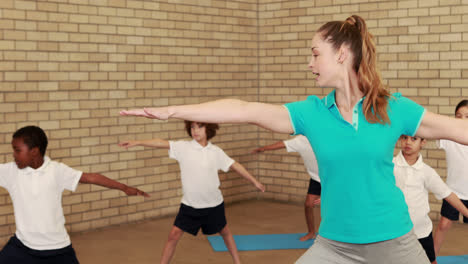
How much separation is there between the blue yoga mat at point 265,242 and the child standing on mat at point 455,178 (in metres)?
1.47

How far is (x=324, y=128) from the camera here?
9.21 ft

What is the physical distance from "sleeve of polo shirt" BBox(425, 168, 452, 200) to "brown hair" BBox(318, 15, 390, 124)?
2207 mm

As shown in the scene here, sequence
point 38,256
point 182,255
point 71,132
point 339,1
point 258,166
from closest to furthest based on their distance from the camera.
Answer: point 38,256
point 182,255
point 71,132
point 339,1
point 258,166

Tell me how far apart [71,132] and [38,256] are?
3269 millimetres

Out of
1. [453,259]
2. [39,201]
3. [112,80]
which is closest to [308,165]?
[453,259]

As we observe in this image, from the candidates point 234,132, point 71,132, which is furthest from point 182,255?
point 234,132

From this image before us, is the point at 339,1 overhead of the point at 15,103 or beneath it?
overhead

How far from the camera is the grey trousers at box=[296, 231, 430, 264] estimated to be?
9.04 ft

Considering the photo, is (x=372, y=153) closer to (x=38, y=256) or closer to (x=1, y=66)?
(x=38, y=256)

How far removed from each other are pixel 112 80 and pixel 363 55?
5.31 metres

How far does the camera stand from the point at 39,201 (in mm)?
4316

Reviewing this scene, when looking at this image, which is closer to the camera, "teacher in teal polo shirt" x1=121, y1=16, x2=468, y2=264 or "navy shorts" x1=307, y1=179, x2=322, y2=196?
"teacher in teal polo shirt" x1=121, y1=16, x2=468, y2=264

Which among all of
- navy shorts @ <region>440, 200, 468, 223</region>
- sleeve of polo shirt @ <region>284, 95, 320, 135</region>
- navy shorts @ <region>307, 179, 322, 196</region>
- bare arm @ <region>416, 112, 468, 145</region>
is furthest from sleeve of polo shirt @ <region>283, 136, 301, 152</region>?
bare arm @ <region>416, 112, 468, 145</region>

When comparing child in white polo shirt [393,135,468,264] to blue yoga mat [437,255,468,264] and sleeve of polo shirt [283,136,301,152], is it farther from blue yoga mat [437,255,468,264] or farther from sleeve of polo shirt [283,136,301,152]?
sleeve of polo shirt [283,136,301,152]
